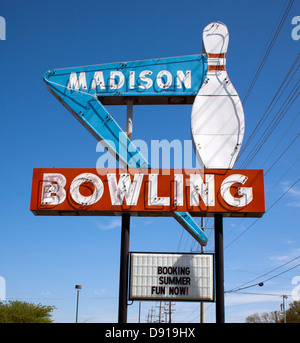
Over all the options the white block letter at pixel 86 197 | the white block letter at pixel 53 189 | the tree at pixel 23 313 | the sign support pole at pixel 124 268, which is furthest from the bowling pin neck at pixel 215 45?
the tree at pixel 23 313

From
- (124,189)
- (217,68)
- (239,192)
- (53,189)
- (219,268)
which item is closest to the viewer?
(219,268)

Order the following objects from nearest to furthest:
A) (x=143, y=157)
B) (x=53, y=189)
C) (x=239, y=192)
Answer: (x=239, y=192) < (x=53, y=189) < (x=143, y=157)

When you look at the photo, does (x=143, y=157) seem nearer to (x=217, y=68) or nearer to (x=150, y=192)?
(x=150, y=192)

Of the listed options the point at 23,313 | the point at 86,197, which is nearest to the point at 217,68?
the point at 86,197

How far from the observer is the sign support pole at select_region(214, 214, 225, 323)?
1231 cm

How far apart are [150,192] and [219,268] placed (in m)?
2.85

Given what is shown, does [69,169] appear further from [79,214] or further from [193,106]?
[193,106]

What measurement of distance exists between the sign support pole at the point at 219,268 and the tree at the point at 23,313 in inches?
1231

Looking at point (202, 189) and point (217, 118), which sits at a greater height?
point (217, 118)

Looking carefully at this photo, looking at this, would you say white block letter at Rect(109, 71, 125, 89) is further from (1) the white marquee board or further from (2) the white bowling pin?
(1) the white marquee board

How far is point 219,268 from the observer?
12.7 meters

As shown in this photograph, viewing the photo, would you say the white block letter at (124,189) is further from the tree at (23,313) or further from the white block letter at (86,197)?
the tree at (23,313)

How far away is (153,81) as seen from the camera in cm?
1445
